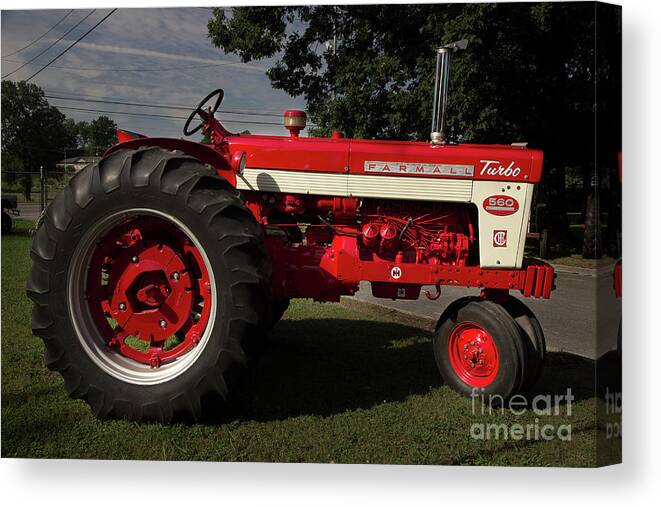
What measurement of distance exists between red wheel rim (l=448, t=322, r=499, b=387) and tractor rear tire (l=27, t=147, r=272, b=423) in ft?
4.40

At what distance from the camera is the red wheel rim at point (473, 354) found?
11.7 feet

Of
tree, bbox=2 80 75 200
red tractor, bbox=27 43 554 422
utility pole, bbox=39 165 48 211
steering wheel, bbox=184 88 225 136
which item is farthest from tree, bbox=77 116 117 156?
steering wheel, bbox=184 88 225 136

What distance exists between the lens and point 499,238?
11.9ft

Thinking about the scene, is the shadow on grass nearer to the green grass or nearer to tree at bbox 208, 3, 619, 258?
the green grass

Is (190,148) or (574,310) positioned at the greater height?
(190,148)

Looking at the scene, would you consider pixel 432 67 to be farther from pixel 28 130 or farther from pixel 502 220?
pixel 28 130

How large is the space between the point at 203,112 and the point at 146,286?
1256 millimetres

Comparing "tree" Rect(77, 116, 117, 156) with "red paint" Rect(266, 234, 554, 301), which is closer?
"red paint" Rect(266, 234, 554, 301)

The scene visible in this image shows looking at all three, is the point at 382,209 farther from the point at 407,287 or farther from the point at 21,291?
the point at 21,291

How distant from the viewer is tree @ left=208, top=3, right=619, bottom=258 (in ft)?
12.4

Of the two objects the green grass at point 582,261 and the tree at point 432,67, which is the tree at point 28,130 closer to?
the tree at point 432,67

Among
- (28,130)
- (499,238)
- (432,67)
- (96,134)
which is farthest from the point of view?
(432,67)

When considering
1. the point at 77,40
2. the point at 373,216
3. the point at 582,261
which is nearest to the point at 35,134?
the point at 77,40

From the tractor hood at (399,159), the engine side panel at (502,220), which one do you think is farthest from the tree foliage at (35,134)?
the engine side panel at (502,220)
